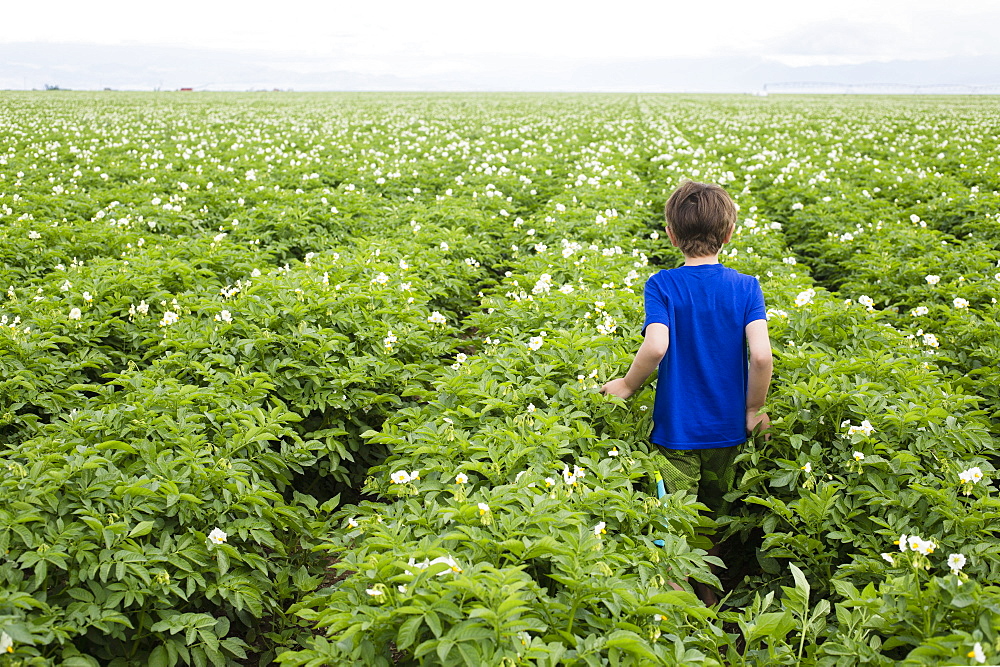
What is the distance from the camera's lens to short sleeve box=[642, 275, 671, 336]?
3.03 metres

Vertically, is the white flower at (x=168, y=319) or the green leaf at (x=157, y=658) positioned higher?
the white flower at (x=168, y=319)

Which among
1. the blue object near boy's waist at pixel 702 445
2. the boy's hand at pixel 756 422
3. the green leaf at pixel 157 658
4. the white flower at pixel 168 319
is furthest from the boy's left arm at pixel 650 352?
the white flower at pixel 168 319

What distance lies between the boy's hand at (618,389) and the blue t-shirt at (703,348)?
167 mm

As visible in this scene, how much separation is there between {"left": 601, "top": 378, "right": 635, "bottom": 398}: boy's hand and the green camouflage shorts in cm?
33

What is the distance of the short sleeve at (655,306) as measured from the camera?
119 inches

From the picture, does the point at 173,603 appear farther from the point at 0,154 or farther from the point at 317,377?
the point at 0,154

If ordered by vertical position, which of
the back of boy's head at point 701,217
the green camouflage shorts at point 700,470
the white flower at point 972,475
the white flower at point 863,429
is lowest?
the green camouflage shorts at point 700,470

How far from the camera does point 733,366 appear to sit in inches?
122

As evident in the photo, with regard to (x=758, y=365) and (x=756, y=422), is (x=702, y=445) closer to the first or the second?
(x=756, y=422)

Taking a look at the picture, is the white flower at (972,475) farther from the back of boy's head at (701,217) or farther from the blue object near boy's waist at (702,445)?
the back of boy's head at (701,217)

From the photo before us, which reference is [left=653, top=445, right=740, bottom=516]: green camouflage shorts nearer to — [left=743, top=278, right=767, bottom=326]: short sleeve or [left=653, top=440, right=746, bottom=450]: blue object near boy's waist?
[left=653, top=440, right=746, bottom=450]: blue object near boy's waist

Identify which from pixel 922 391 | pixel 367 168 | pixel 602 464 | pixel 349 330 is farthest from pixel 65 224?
pixel 922 391

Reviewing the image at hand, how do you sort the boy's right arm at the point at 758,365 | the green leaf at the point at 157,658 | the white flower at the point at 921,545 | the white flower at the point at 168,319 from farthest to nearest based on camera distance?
the white flower at the point at 168,319 < the boy's right arm at the point at 758,365 < the green leaf at the point at 157,658 < the white flower at the point at 921,545

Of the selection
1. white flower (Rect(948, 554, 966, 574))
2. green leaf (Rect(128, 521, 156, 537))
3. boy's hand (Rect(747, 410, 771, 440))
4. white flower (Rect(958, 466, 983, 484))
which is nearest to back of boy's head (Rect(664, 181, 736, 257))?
boy's hand (Rect(747, 410, 771, 440))
